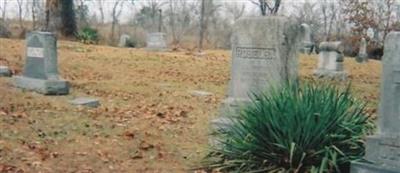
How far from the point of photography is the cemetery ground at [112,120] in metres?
6.42

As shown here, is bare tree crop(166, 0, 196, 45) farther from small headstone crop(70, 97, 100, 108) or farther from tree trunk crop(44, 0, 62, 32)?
small headstone crop(70, 97, 100, 108)

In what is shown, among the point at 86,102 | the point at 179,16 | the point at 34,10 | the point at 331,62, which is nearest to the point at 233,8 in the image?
the point at 179,16

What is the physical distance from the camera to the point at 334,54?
17500mm

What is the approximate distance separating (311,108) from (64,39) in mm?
18397

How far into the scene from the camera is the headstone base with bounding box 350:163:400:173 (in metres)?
5.00

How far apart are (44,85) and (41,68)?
499 mm

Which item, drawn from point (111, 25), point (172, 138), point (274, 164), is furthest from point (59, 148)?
point (111, 25)

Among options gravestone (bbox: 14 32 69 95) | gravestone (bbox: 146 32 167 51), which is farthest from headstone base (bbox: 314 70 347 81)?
gravestone (bbox: 14 32 69 95)

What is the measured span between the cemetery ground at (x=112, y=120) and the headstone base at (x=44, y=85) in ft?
0.58

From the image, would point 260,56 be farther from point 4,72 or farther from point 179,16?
point 179,16

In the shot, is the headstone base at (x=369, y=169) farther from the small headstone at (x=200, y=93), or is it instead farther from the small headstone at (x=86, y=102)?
the small headstone at (x=200, y=93)

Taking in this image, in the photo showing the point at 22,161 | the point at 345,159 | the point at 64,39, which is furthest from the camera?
the point at 64,39

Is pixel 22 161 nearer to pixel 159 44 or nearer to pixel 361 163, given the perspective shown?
pixel 361 163

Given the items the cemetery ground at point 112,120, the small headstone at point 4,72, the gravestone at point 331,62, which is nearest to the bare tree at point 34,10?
the cemetery ground at point 112,120
